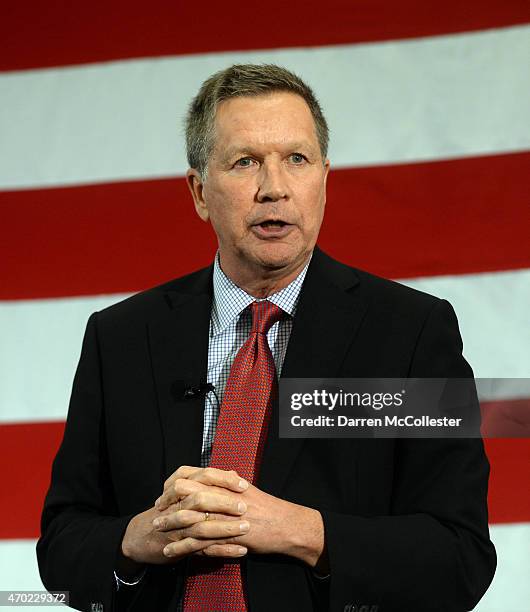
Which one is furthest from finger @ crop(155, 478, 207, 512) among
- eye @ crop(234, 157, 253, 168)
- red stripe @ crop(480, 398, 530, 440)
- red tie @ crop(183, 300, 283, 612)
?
red stripe @ crop(480, 398, 530, 440)

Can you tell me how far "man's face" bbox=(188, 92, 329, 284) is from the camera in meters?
1.58

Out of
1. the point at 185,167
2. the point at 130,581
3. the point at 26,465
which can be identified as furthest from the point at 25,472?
the point at 130,581

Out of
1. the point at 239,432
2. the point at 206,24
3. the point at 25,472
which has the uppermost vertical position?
the point at 206,24

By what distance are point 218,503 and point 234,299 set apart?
0.42m

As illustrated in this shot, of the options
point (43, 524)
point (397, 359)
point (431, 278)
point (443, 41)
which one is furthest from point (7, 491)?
point (443, 41)

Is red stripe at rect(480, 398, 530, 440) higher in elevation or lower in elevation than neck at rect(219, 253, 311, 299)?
lower

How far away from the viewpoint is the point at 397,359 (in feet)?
4.96

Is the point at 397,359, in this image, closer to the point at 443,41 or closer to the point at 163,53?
the point at 443,41

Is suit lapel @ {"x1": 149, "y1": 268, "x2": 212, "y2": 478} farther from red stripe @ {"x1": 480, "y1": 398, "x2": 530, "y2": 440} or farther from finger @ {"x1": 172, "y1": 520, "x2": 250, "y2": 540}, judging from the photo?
red stripe @ {"x1": 480, "y1": 398, "x2": 530, "y2": 440}

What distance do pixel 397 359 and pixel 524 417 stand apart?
74 cm

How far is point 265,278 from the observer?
1.65 metres

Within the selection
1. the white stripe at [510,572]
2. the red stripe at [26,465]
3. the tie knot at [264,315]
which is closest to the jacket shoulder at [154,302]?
the tie knot at [264,315]

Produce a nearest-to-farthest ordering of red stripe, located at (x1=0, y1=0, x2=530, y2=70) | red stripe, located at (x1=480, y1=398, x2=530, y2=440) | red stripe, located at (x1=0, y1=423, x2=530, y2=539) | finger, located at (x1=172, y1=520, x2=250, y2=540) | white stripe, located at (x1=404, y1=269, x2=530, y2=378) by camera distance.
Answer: finger, located at (x1=172, y1=520, x2=250, y2=540), red stripe, located at (x1=480, y1=398, x2=530, y2=440), white stripe, located at (x1=404, y1=269, x2=530, y2=378), red stripe, located at (x1=0, y1=0, x2=530, y2=70), red stripe, located at (x1=0, y1=423, x2=530, y2=539)

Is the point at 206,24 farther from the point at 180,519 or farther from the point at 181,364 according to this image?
the point at 180,519
